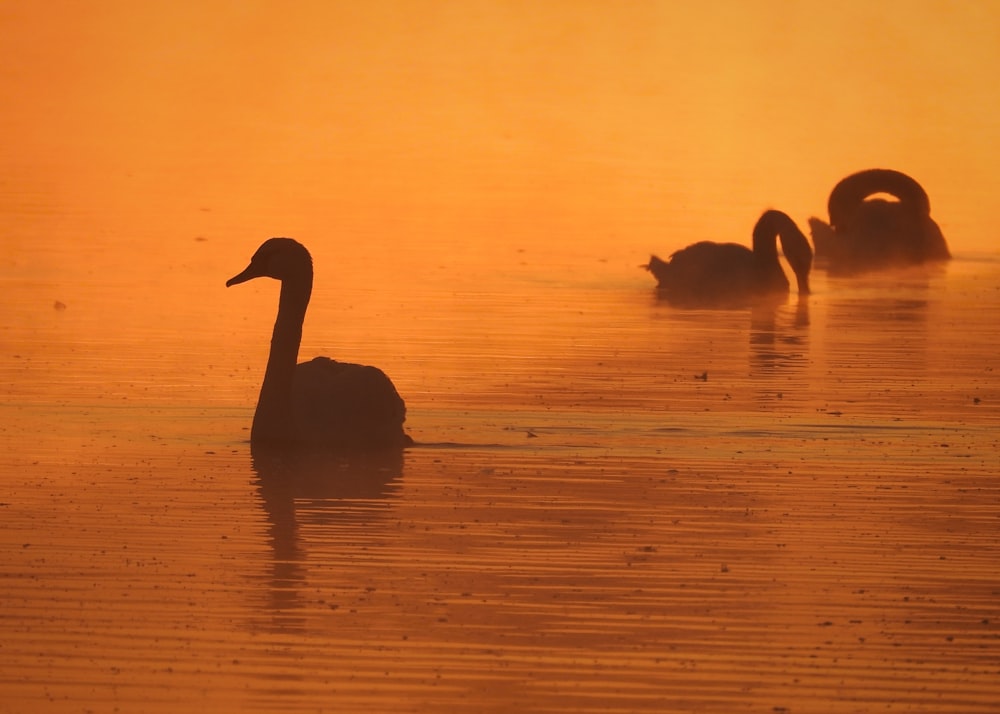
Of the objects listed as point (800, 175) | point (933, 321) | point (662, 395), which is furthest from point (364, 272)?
point (800, 175)

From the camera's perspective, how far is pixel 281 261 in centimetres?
1381

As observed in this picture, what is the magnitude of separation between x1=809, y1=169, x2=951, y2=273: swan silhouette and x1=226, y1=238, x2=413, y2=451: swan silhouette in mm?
14485

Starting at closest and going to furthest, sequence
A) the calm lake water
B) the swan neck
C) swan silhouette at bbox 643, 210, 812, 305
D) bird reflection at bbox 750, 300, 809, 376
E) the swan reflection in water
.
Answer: the calm lake water → the swan reflection in water → the swan neck → bird reflection at bbox 750, 300, 809, 376 → swan silhouette at bbox 643, 210, 812, 305

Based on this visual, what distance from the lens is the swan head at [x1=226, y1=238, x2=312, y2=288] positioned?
13789mm

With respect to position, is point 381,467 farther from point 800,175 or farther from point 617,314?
point 800,175

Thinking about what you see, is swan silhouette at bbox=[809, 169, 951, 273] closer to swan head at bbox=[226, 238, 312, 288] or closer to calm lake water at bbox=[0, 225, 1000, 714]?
calm lake water at bbox=[0, 225, 1000, 714]

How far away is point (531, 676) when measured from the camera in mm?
7613

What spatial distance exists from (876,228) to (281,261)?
1545cm

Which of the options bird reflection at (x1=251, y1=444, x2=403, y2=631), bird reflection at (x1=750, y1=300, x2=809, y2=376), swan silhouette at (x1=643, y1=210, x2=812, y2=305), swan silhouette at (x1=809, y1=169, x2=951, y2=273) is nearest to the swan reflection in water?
bird reflection at (x1=251, y1=444, x2=403, y2=631)

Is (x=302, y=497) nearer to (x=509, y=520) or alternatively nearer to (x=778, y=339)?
(x=509, y=520)

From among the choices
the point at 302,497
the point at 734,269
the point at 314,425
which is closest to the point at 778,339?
the point at 734,269

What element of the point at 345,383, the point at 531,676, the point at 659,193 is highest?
the point at 659,193

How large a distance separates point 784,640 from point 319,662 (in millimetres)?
1748

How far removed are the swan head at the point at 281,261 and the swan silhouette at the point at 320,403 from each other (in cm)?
20
